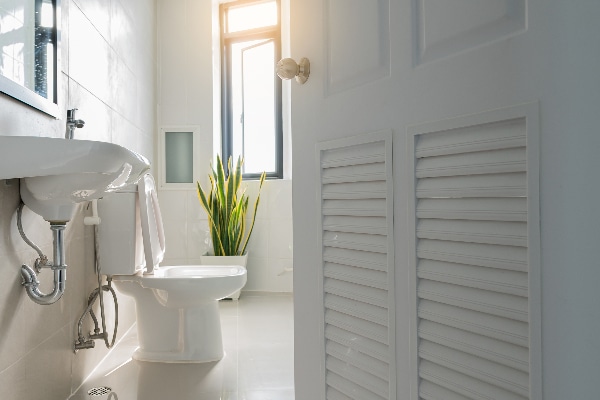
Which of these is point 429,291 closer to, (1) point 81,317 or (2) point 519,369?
(2) point 519,369

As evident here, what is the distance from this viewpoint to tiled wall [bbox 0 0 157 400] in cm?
158

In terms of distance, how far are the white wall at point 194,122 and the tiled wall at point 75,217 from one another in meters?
0.59

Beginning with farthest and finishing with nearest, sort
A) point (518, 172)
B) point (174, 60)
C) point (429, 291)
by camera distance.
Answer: point (174, 60), point (429, 291), point (518, 172)

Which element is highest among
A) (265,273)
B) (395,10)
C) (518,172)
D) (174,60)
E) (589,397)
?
(174,60)

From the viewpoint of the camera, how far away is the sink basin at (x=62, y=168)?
1212 mm

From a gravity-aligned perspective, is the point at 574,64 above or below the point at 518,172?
above

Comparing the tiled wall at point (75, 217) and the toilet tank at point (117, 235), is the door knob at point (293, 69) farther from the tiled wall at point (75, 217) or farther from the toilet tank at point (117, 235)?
the toilet tank at point (117, 235)

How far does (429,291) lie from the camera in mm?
942

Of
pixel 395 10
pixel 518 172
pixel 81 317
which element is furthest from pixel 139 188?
pixel 518 172

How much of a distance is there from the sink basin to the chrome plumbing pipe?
7cm

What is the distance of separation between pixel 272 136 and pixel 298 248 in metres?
3.15

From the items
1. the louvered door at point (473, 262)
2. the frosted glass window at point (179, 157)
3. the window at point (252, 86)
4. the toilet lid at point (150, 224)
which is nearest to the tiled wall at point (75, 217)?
the toilet lid at point (150, 224)

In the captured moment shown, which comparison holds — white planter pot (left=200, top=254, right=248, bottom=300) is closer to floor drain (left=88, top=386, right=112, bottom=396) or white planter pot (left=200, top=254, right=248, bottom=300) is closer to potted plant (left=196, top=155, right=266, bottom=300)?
potted plant (left=196, top=155, right=266, bottom=300)

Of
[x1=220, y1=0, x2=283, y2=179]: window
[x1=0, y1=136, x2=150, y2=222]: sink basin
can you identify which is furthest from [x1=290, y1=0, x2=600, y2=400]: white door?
[x1=220, y1=0, x2=283, y2=179]: window
